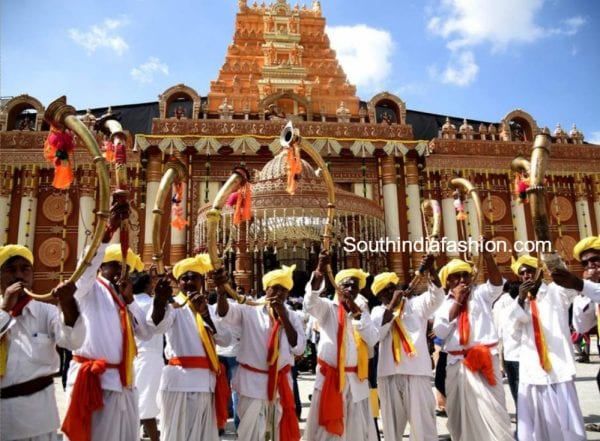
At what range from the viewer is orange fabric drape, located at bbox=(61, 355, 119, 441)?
9.12 ft

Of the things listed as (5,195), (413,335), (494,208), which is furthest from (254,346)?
(494,208)

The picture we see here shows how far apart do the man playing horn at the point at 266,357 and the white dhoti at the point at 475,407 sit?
1.53 meters

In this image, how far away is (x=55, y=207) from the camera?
14.3 metres

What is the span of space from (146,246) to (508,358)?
11.3 m

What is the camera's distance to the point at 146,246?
13641 millimetres

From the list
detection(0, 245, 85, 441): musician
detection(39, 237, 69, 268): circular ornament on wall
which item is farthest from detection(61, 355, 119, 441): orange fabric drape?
detection(39, 237, 69, 268): circular ornament on wall

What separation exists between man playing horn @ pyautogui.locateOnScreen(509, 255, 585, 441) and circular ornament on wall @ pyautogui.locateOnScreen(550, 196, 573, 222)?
1407 centimetres

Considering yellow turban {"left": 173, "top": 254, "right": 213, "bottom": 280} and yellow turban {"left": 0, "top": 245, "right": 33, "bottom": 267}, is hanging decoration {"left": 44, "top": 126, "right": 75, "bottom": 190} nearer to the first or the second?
yellow turban {"left": 0, "top": 245, "right": 33, "bottom": 267}

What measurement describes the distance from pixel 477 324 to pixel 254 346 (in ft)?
7.00

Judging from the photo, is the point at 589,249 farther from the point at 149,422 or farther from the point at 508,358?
the point at 149,422

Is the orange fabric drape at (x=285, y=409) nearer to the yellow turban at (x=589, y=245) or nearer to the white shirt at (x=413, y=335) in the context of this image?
the white shirt at (x=413, y=335)

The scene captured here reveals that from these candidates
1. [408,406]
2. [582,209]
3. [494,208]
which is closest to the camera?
[408,406]

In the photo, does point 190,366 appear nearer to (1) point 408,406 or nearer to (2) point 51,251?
(1) point 408,406

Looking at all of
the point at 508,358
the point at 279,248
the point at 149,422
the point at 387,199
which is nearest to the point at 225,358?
the point at 149,422
